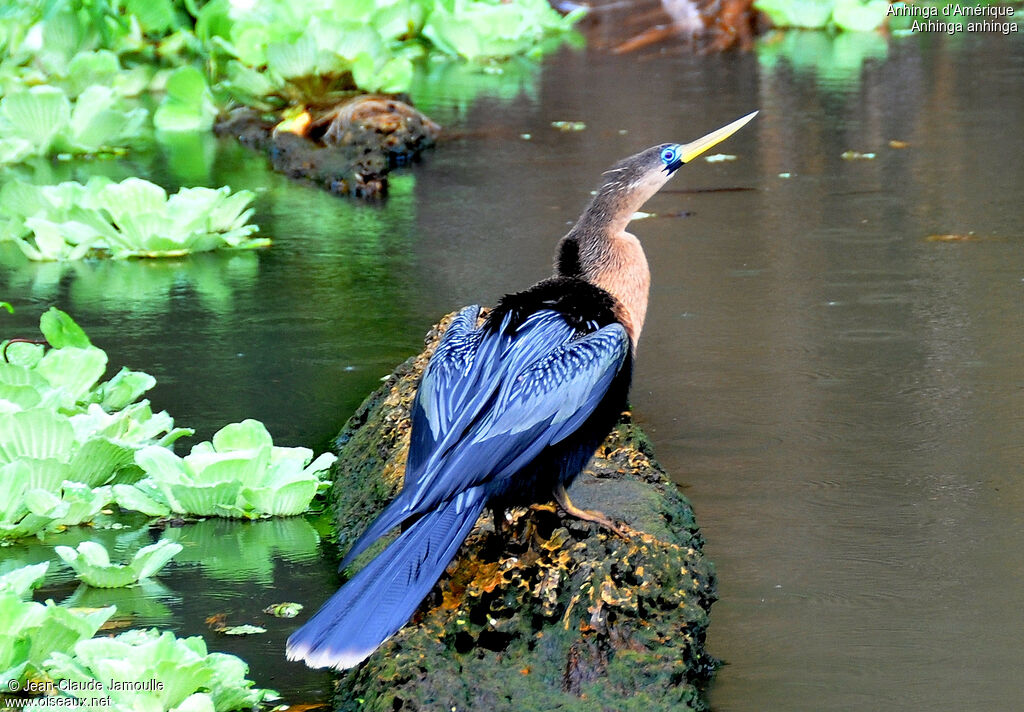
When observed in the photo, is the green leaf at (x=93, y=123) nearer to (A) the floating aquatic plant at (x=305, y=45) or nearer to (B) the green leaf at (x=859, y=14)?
(A) the floating aquatic plant at (x=305, y=45)

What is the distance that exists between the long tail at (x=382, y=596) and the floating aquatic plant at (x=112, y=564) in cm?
77

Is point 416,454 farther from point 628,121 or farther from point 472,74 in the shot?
point 472,74

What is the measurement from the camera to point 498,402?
279cm

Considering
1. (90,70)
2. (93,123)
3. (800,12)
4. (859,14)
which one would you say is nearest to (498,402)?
(93,123)

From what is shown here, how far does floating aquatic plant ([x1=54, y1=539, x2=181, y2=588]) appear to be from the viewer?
10.4ft

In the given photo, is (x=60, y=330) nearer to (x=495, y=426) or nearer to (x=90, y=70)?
(x=495, y=426)

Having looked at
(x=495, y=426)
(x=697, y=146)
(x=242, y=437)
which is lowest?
(x=242, y=437)

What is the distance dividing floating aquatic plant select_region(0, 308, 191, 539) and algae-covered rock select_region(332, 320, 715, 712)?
1.13 m

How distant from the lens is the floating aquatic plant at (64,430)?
3527 mm

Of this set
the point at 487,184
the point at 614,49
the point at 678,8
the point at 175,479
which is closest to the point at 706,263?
the point at 487,184

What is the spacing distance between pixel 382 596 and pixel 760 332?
2662 mm

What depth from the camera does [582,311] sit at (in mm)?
2988

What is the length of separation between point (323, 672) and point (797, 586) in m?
1.04

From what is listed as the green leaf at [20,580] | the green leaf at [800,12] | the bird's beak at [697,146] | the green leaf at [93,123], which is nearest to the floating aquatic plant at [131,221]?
the green leaf at [93,123]
